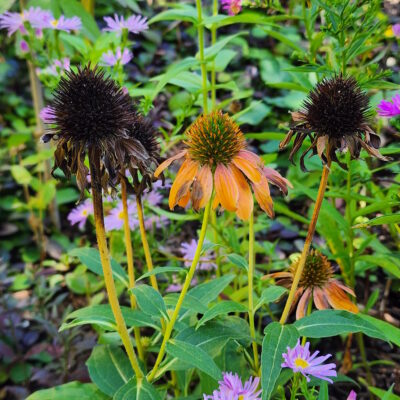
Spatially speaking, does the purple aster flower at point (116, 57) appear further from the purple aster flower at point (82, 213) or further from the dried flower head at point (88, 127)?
the dried flower head at point (88, 127)

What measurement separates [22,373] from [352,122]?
123 cm

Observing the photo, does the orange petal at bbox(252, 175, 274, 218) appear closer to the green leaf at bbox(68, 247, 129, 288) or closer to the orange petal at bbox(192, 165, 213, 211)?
the orange petal at bbox(192, 165, 213, 211)

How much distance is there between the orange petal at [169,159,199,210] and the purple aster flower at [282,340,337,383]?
28 cm

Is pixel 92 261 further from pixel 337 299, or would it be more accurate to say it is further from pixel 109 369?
pixel 337 299

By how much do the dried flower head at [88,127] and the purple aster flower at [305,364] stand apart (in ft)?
1.27

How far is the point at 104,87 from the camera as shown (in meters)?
0.82

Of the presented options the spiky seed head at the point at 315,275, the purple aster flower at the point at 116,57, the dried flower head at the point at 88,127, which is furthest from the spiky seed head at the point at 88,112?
the purple aster flower at the point at 116,57

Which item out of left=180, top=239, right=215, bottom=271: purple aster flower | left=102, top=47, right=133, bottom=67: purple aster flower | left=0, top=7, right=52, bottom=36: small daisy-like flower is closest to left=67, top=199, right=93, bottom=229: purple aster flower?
left=180, top=239, right=215, bottom=271: purple aster flower

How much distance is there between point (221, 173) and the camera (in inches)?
32.4

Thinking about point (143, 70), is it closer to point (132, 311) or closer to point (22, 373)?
point (22, 373)

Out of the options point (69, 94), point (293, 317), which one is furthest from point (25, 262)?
point (69, 94)

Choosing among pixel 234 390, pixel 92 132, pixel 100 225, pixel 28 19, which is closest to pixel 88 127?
pixel 92 132

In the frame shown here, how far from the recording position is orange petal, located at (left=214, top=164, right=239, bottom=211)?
0.77 metres

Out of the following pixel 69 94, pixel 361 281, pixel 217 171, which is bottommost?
pixel 361 281
